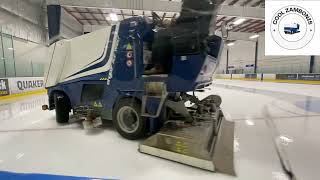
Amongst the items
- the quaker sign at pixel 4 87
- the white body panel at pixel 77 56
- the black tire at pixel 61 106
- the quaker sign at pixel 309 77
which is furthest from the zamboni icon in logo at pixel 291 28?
the quaker sign at pixel 4 87

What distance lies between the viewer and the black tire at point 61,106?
11.2 feet

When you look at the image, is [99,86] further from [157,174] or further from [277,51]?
[277,51]

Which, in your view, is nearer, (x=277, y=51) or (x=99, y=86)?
(x=99, y=86)

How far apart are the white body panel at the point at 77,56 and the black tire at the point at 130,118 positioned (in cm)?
59

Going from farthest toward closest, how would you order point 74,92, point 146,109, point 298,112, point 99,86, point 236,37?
1. point 236,37
2. point 298,112
3. point 74,92
4. point 99,86
5. point 146,109

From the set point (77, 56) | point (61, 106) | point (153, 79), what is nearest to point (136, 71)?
point (153, 79)

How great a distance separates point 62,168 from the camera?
1909 millimetres

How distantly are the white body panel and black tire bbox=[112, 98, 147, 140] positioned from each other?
0.59 meters

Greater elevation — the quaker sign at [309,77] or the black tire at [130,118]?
the quaker sign at [309,77]

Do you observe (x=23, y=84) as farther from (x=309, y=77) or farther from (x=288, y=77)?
(x=288, y=77)

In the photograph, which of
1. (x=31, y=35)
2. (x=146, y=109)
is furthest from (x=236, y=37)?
(x=146, y=109)

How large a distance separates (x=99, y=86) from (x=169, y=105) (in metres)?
1.25

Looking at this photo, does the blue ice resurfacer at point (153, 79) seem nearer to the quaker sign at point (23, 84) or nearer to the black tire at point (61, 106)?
the black tire at point (61, 106)

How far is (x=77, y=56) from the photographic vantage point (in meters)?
3.33
